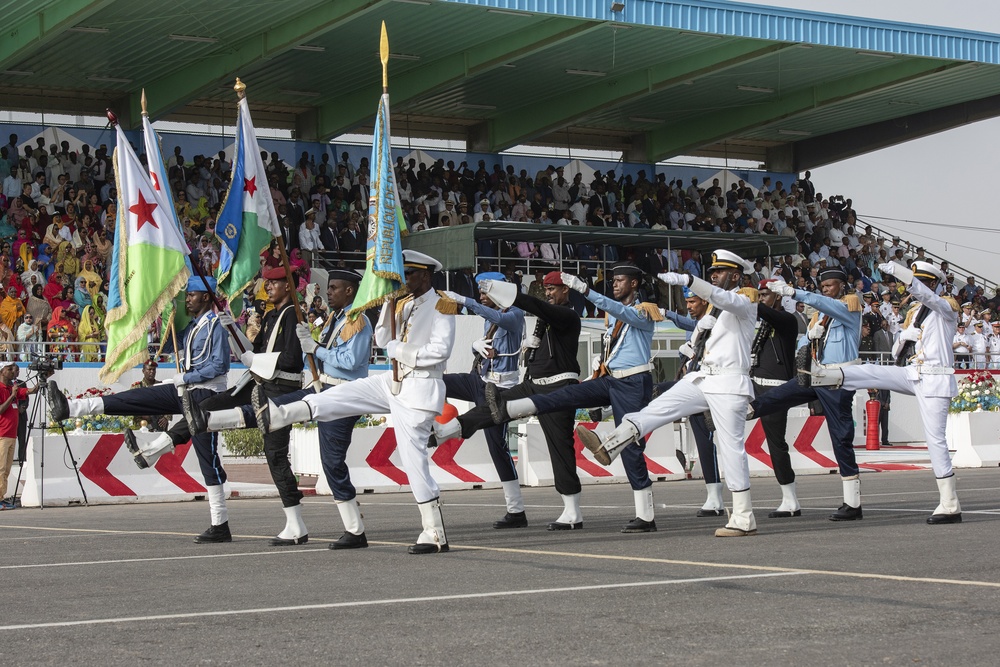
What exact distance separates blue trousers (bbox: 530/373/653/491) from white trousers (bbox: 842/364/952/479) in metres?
1.76

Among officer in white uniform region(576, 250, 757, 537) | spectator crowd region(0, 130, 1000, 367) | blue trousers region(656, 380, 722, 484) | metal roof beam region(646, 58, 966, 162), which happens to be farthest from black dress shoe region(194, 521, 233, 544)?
metal roof beam region(646, 58, 966, 162)

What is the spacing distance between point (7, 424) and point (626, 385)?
31.3 ft

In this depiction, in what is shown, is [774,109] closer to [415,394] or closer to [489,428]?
[489,428]

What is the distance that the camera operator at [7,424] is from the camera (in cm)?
1683

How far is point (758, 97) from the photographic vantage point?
36.6 meters

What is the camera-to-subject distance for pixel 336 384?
34.5 feet

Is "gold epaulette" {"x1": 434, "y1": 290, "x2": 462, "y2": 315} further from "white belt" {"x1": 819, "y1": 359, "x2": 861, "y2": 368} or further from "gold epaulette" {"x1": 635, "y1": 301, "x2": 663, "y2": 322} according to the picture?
"white belt" {"x1": 819, "y1": 359, "x2": 861, "y2": 368}

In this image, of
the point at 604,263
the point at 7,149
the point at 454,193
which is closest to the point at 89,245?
the point at 7,149

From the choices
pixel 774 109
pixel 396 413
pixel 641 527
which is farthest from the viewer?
pixel 774 109

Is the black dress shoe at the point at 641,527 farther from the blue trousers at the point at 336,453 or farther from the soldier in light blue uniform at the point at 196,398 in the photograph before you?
the soldier in light blue uniform at the point at 196,398

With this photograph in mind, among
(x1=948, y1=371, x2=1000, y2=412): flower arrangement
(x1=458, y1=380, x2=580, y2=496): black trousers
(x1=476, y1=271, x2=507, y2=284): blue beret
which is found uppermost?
(x1=476, y1=271, x2=507, y2=284): blue beret

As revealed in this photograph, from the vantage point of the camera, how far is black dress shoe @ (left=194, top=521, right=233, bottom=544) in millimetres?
10875

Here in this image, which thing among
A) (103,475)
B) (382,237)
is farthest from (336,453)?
(103,475)

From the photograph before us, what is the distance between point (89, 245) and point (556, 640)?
2143cm
